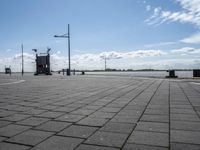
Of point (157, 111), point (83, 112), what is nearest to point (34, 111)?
point (83, 112)

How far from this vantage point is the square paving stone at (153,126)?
180 inches

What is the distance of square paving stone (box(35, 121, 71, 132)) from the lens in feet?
14.8

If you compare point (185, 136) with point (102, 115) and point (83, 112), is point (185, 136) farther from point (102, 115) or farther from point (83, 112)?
point (83, 112)

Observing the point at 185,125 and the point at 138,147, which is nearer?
the point at 138,147

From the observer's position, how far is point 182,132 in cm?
439

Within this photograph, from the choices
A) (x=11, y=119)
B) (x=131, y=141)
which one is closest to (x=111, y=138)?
(x=131, y=141)

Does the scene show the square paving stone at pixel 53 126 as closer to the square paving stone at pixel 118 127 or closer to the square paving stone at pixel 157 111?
the square paving stone at pixel 118 127

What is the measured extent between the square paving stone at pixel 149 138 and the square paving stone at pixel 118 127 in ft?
0.80

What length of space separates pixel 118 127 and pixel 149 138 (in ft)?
Result: 2.82

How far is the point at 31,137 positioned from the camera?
4.01 m

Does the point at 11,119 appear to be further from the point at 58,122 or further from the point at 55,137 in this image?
the point at 55,137

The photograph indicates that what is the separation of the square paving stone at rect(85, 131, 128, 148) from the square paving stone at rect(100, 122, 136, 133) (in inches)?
9.0

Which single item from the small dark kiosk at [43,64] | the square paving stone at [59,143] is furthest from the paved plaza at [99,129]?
the small dark kiosk at [43,64]

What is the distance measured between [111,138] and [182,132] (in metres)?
1.44
